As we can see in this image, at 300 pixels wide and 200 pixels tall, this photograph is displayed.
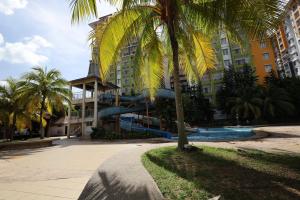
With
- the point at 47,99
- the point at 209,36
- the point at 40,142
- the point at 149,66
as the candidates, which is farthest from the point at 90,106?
the point at 209,36

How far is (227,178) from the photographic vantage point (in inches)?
177

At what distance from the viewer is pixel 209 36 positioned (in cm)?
866

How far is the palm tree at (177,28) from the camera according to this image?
552cm

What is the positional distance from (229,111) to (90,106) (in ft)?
81.2

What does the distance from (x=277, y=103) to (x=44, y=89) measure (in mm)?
A: 32698

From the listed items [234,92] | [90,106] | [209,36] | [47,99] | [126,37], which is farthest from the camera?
[234,92]

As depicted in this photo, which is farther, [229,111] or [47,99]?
[229,111]

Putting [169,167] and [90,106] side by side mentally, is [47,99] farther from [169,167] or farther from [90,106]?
[169,167]

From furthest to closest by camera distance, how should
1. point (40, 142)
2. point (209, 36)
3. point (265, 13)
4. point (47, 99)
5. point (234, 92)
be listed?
point (234, 92) < point (47, 99) < point (40, 142) < point (209, 36) < point (265, 13)

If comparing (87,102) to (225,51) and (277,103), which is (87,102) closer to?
(277,103)

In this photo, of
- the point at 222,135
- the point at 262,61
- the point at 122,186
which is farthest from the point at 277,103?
the point at 122,186

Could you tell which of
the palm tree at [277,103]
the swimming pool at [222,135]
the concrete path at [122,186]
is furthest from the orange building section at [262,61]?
the concrete path at [122,186]

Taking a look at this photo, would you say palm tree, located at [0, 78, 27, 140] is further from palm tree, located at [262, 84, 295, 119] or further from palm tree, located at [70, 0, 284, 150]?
palm tree, located at [262, 84, 295, 119]

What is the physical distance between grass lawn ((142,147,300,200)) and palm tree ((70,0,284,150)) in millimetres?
2297
